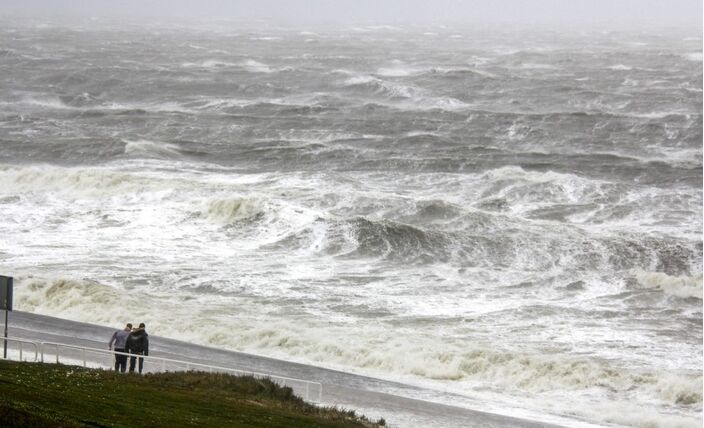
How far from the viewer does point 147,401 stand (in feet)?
48.3

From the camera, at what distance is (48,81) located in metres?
78.6

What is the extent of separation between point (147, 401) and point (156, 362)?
391 cm

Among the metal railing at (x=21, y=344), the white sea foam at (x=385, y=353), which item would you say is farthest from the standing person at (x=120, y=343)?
the white sea foam at (x=385, y=353)

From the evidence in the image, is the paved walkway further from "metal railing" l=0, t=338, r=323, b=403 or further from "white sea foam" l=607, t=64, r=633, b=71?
"white sea foam" l=607, t=64, r=633, b=71

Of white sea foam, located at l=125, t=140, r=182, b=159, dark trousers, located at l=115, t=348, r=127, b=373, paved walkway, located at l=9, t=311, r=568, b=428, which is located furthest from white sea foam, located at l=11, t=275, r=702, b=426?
white sea foam, located at l=125, t=140, r=182, b=159

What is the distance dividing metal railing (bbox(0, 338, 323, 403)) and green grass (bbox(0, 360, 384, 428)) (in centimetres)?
46

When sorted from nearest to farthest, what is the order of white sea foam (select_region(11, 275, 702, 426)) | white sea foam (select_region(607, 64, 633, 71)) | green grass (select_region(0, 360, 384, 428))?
green grass (select_region(0, 360, 384, 428)), white sea foam (select_region(11, 275, 702, 426)), white sea foam (select_region(607, 64, 633, 71))

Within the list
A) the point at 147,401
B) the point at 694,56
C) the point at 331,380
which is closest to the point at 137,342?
the point at 331,380

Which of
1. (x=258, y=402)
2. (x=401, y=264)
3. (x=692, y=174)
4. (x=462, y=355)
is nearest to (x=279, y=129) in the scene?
(x=692, y=174)

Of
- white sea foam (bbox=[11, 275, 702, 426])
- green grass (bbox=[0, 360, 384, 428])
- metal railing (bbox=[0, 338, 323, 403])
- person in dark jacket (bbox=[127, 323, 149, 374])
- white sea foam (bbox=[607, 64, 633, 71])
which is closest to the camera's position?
green grass (bbox=[0, 360, 384, 428])

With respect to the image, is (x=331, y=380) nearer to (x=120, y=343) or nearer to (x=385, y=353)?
(x=385, y=353)

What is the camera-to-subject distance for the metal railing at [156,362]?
18375 mm

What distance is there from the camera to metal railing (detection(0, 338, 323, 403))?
18.4 metres

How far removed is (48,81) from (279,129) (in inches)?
1085
